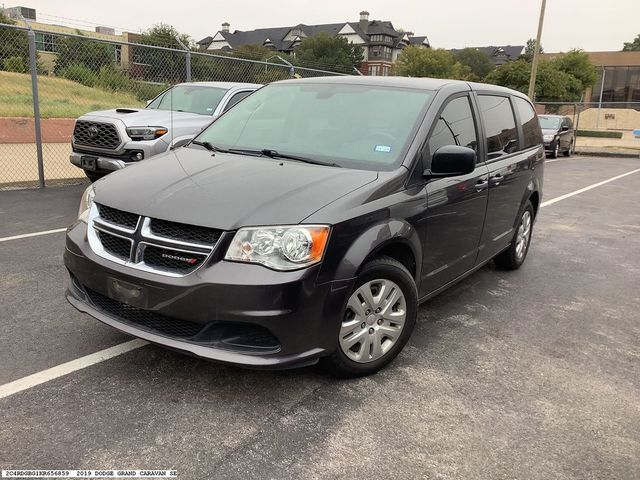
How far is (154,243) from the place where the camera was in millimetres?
3000

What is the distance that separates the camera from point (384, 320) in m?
3.46

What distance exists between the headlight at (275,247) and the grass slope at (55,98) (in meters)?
12.5

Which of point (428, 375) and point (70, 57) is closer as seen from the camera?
point (428, 375)

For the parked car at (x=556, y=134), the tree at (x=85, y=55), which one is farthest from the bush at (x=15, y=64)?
the parked car at (x=556, y=134)

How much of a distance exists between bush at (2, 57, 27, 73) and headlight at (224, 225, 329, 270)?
10388 mm

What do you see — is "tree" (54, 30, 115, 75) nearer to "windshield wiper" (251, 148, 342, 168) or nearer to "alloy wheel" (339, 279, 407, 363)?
"windshield wiper" (251, 148, 342, 168)

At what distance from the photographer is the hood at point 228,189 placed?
2982 millimetres

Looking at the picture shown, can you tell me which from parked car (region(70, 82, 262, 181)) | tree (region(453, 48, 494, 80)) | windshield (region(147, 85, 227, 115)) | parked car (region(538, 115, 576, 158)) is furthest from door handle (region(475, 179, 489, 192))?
tree (region(453, 48, 494, 80))

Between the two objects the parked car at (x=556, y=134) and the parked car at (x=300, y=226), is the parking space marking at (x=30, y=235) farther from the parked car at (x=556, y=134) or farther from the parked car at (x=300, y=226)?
the parked car at (x=556, y=134)

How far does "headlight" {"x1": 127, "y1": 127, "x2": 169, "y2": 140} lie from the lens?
8133mm

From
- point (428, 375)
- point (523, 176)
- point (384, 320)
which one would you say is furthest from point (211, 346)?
point (523, 176)

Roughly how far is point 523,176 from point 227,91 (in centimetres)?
565

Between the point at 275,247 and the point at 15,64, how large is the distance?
11.7 metres

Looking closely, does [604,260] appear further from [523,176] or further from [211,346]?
[211,346]
